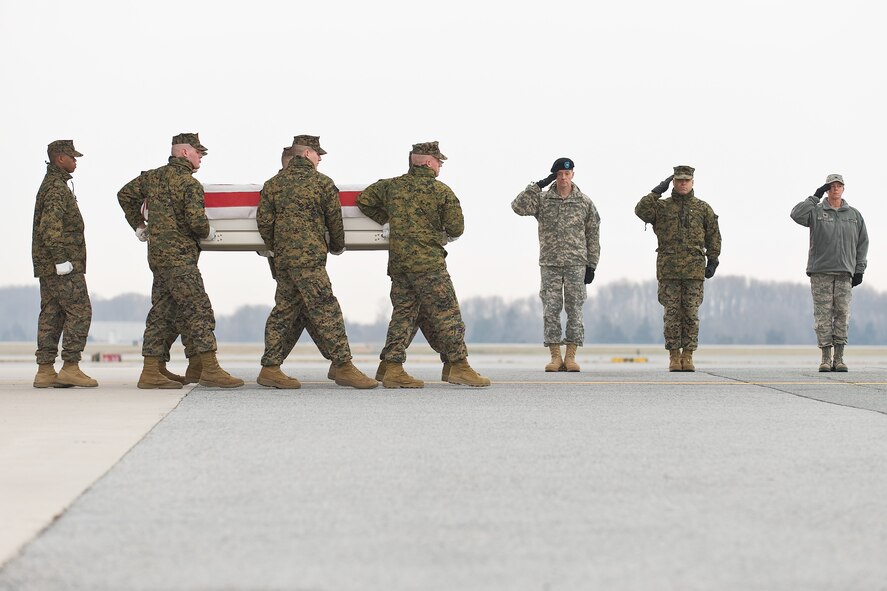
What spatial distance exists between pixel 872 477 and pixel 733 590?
2074mm

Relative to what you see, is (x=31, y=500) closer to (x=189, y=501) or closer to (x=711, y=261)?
(x=189, y=501)

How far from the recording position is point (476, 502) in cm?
410

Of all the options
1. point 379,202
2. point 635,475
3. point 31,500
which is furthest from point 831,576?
point 379,202

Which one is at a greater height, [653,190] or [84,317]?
[653,190]

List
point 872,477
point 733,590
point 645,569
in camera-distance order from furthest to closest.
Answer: point 872,477, point 645,569, point 733,590

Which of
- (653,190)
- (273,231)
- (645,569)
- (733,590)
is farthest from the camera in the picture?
(653,190)

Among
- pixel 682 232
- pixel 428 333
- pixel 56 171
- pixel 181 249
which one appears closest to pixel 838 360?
pixel 682 232

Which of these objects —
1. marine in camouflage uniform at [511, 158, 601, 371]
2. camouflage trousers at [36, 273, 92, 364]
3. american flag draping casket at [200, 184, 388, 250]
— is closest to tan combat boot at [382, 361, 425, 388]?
american flag draping casket at [200, 184, 388, 250]

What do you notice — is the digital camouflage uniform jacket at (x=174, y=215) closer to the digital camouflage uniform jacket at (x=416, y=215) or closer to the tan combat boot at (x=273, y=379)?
the tan combat boot at (x=273, y=379)

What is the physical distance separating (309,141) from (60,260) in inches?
95.1

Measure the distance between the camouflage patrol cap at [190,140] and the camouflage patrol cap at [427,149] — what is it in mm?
1813

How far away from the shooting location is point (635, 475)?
472cm

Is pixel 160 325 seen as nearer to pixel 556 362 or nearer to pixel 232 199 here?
pixel 232 199

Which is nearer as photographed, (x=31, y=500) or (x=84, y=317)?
(x=31, y=500)
